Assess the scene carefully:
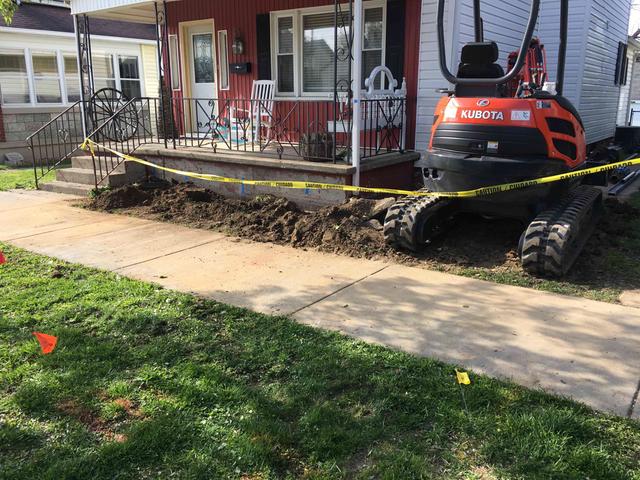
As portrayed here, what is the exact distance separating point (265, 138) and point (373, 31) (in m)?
2.87

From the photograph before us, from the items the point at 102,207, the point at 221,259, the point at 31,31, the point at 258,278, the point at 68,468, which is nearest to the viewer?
the point at 68,468

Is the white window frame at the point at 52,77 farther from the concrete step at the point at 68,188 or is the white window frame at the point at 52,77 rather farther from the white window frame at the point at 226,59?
the white window frame at the point at 226,59

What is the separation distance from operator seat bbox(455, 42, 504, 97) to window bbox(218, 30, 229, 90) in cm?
662

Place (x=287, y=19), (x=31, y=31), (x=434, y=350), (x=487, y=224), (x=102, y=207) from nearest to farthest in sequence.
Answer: (x=434, y=350), (x=487, y=224), (x=102, y=207), (x=287, y=19), (x=31, y=31)

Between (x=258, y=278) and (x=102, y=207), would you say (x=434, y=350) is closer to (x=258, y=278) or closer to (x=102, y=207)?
(x=258, y=278)

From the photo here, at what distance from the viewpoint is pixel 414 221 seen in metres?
5.55

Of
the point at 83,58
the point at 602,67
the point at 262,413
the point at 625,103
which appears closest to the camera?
the point at 262,413

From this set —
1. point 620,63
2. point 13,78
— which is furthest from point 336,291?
point 620,63

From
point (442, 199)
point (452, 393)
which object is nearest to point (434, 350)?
point (452, 393)

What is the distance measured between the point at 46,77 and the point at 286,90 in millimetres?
9760

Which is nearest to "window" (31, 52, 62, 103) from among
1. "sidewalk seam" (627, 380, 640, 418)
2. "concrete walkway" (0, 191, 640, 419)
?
"concrete walkway" (0, 191, 640, 419)

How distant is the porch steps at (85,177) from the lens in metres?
9.48

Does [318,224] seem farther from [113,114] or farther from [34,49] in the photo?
[34,49]

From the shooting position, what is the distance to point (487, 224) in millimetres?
6707
